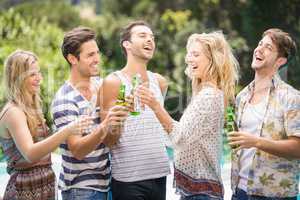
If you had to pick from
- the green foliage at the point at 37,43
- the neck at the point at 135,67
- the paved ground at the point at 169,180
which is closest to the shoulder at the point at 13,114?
the neck at the point at 135,67

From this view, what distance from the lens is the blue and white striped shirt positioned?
3.55m

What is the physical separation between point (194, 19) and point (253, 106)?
1119cm

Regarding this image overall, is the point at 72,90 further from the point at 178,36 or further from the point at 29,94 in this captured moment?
the point at 178,36

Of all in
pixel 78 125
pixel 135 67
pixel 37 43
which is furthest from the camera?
pixel 37 43

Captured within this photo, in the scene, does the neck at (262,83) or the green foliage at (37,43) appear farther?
the green foliage at (37,43)

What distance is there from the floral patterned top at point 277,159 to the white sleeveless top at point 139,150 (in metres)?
0.59

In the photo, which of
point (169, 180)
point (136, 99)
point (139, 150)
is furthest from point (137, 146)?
point (169, 180)

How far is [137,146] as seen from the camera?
368 centimetres

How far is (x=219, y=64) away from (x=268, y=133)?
1.70 feet

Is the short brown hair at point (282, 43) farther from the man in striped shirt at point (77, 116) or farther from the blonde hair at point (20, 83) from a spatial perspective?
the blonde hair at point (20, 83)

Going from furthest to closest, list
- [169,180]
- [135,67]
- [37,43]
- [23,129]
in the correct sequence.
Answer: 1. [37,43]
2. [169,180]
3. [135,67]
4. [23,129]

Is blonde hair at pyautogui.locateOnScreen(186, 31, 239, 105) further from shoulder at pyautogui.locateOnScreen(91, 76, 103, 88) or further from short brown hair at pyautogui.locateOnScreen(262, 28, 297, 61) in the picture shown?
shoulder at pyautogui.locateOnScreen(91, 76, 103, 88)

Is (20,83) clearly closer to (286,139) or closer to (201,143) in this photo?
(201,143)

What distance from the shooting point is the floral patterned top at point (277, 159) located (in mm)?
3539
